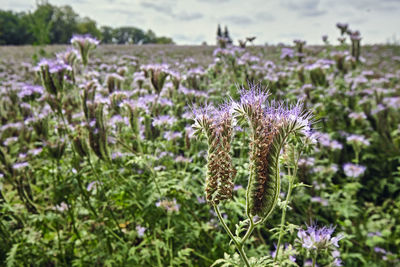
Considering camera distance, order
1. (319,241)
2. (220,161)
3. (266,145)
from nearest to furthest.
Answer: (266,145), (220,161), (319,241)

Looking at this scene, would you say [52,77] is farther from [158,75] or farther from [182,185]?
[182,185]

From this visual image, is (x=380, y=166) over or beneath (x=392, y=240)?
over

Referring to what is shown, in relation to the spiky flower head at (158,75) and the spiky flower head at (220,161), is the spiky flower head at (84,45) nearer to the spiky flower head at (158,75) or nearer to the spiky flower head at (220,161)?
the spiky flower head at (158,75)

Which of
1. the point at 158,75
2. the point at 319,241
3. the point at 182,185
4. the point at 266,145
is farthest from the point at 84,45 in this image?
the point at 319,241

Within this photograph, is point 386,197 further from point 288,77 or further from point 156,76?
point 156,76

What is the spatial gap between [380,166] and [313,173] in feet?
5.43

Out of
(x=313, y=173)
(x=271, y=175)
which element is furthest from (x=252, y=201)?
(x=313, y=173)

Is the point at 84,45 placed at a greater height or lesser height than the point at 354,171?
greater

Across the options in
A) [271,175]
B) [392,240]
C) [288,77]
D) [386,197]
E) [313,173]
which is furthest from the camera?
[288,77]

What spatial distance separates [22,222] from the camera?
3078mm

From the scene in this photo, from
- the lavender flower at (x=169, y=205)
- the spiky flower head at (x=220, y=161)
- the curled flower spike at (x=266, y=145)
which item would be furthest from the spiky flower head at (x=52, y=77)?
the curled flower spike at (x=266, y=145)

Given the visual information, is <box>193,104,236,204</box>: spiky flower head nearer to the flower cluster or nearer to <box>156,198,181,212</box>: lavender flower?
the flower cluster

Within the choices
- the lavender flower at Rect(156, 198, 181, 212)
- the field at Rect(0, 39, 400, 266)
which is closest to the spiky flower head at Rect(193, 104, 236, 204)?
the field at Rect(0, 39, 400, 266)

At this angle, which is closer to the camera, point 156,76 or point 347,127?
point 156,76
